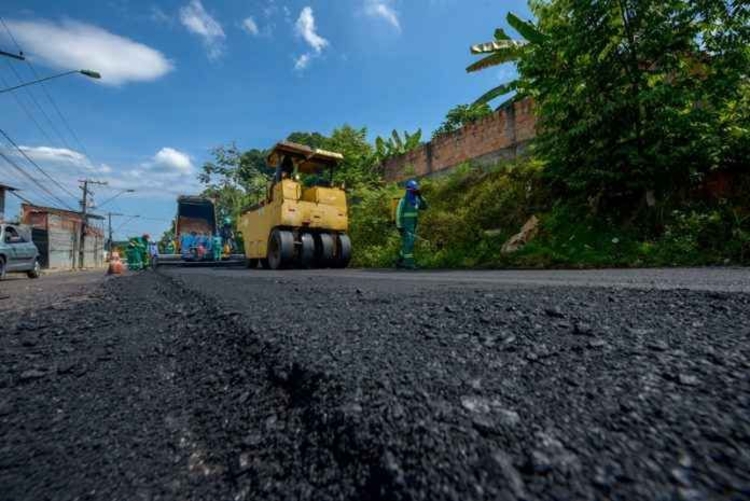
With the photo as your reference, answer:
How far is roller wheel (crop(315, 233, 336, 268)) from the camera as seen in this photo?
9.12 metres

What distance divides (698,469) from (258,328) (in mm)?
1862

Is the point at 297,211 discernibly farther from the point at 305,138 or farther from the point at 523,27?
the point at 305,138

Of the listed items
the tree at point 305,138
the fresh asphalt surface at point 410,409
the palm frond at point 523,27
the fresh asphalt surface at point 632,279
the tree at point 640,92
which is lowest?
the fresh asphalt surface at point 410,409

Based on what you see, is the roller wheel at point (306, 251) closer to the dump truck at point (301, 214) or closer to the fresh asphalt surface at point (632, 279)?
the dump truck at point (301, 214)

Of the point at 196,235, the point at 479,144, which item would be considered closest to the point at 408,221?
the point at 479,144

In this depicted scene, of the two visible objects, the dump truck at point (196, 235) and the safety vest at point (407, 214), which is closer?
the safety vest at point (407, 214)

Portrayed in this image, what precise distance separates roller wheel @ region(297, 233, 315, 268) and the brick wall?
715 centimetres

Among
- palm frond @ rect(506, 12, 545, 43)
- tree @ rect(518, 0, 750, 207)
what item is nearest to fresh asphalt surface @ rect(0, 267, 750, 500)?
tree @ rect(518, 0, 750, 207)

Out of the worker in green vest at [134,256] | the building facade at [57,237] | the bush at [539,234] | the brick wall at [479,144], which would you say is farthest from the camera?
the building facade at [57,237]

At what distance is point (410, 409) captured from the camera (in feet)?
3.27

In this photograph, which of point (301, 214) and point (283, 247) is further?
point (301, 214)

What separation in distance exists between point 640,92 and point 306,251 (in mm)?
6995

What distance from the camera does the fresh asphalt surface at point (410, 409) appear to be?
74 centimetres

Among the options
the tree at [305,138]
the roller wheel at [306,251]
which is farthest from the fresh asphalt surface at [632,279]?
the tree at [305,138]
